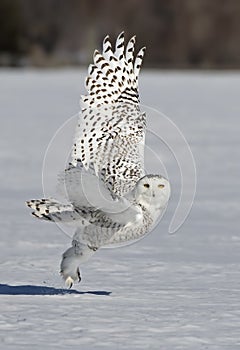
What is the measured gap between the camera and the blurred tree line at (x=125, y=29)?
56.0m

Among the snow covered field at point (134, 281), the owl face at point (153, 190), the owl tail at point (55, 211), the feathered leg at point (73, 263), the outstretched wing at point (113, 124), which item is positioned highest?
the outstretched wing at point (113, 124)

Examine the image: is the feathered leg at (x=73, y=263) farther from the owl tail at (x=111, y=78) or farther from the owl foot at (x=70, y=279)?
the owl tail at (x=111, y=78)

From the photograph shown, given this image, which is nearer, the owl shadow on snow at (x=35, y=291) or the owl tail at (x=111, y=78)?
the owl shadow on snow at (x=35, y=291)

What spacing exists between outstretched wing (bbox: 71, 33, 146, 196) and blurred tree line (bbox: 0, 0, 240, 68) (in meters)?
44.8

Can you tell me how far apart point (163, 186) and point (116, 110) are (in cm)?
98

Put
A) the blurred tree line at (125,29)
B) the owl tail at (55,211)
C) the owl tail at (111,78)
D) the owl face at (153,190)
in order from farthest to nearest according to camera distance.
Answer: the blurred tree line at (125,29) < the owl tail at (111,78) < the owl tail at (55,211) < the owl face at (153,190)

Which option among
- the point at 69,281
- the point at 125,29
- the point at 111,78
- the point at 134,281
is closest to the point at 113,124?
the point at 111,78

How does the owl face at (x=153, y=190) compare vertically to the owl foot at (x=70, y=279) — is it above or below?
above

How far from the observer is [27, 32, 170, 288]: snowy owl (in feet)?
17.3

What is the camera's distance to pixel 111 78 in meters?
6.20

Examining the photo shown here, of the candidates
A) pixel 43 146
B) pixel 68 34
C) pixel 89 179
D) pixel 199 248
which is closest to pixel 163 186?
pixel 89 179

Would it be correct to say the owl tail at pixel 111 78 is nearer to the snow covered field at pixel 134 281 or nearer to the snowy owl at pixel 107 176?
the snowy owl at pixel 107 176

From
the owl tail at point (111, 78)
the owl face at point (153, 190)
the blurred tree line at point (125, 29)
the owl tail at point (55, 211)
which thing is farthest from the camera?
the blurred tree line at point (125, 29)

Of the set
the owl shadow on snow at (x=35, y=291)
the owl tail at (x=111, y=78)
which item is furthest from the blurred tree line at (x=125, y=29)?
the owl shadow on snow at (x=35, y=291)
